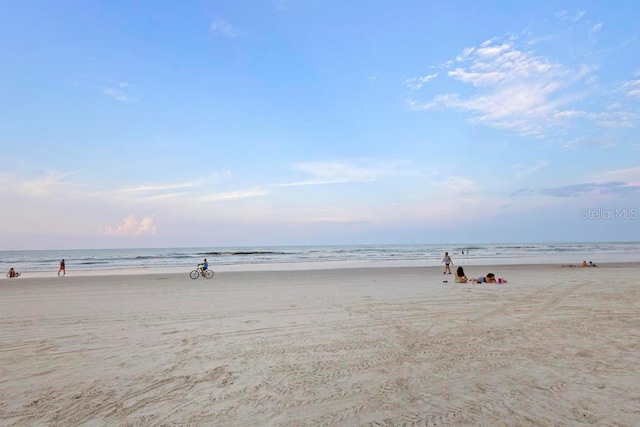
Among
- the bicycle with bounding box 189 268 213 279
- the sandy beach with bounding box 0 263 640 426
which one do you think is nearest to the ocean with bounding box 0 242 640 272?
the bicycle with bounding box 189 268 213 279

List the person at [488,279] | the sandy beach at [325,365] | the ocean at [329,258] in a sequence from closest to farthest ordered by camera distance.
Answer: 1. the sandy beach at [325,365]
2. the person at [488,279]
3. the ocean at [329,258]

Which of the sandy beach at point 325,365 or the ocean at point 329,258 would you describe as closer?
the sandy beach at point 325,365

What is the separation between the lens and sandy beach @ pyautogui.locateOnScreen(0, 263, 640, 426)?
456cm

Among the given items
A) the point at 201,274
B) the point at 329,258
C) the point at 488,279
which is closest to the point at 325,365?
the point at 488,279

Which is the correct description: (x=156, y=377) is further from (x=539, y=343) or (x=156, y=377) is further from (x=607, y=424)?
(x=539, y=343)

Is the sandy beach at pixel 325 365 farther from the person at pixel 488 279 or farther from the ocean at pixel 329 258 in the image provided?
the ocean at pixel 329 258

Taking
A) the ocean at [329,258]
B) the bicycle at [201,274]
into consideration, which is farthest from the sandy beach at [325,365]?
the ocean at [329,258]

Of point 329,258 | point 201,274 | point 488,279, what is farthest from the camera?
point 329,258

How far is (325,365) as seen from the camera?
627 centimetres

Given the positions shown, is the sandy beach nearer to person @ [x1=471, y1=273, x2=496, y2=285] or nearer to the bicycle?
person @ [x1=471, y1=273, x2=496, y2=285]

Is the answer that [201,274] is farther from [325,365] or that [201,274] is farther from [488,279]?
[325,365]

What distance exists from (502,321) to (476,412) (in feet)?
18.6

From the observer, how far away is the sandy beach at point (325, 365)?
456 centimetres

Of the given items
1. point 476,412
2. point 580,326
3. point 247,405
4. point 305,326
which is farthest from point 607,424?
point 305,326
